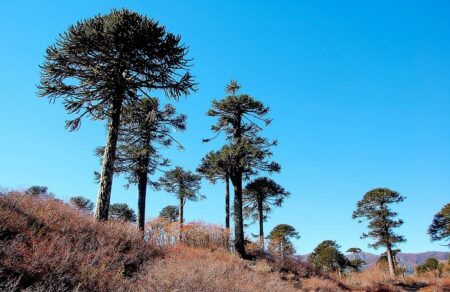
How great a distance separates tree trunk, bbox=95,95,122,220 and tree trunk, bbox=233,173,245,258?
30.0ft

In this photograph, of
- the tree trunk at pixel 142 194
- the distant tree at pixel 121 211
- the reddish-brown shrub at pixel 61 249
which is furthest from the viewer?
the distant tree at pixel 121 211

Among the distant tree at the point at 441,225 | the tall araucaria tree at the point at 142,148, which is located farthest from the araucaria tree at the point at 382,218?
the tall araucaria tree at the point at 142,148

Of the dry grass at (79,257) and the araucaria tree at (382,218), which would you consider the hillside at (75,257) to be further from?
the araucaria tree at (382,218)

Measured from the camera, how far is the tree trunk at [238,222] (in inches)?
775

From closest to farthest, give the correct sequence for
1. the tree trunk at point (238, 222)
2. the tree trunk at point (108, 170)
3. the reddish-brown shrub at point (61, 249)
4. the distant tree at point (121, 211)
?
the reddish-brown shrub at point (61, 249), the tree trunk at point (108, 170), the tree trunk at point (238, 222), the distant tree at point (121, 211)

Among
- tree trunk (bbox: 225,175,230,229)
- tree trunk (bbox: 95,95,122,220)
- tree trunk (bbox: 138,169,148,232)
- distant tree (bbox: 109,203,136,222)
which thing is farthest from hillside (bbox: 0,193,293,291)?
distant tree (bbox: 109,203,136,222)

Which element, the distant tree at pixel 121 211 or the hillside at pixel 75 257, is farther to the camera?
the distant tree at pixel 121 211

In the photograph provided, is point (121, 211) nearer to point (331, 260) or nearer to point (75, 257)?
point (331, 260)

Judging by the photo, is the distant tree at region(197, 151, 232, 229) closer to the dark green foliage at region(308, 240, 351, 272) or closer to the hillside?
the hillside

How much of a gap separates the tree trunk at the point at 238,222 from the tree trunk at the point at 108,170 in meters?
9.16

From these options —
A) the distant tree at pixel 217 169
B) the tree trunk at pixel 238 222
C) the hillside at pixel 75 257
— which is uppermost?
the distant tree at pixel 217 169

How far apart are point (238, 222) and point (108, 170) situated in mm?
9609

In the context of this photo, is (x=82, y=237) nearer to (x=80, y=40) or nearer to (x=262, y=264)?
(x=80, y=40)

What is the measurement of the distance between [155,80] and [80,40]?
327 centimetres
